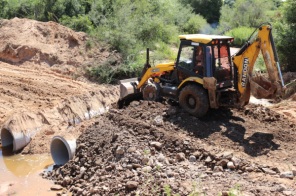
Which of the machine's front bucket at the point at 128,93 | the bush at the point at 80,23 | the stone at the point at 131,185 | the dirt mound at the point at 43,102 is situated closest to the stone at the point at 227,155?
the stone at the point at 131,185

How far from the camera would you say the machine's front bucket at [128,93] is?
12180 millimetres

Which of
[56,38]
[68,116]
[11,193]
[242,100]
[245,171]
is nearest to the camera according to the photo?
[245,171]

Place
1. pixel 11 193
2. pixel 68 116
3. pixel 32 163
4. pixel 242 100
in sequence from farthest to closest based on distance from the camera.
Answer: pixel 68 116
pixel 32 163
pixel 242 100
pixel 11 193

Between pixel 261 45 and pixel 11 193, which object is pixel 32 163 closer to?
pixel 11 193

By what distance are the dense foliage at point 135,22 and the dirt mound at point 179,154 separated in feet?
23.0

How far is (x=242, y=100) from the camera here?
9.88 meters

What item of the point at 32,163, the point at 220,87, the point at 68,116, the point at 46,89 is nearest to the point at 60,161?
the point at 32,163

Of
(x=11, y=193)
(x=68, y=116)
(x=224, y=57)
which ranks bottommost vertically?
(x=11, y=193)

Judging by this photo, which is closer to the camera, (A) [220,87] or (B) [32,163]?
(A) [220,87]

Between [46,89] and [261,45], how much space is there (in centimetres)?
861

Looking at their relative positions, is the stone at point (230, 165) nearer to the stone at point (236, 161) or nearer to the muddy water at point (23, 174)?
the stone at point (236, 161)

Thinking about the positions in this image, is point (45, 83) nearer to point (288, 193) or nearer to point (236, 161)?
point (236, 161)

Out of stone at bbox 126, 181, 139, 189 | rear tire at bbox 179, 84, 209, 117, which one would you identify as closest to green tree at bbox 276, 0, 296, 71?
rear tire at bbox 179, 84, 209, 117

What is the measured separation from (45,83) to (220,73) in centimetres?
788
